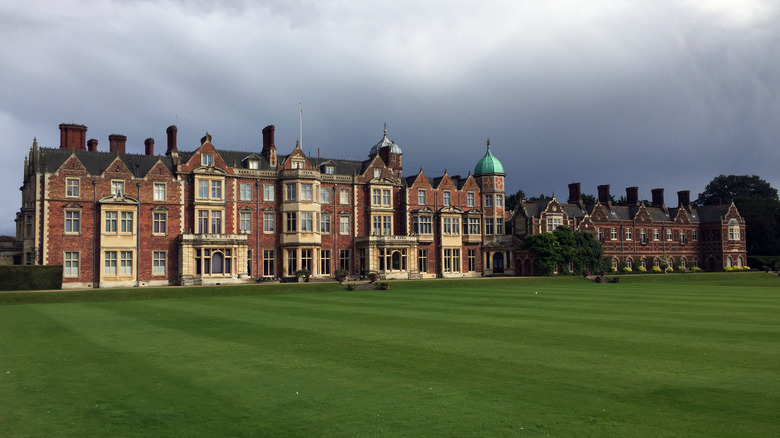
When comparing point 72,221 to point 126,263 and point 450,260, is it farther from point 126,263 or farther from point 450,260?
point 450,260

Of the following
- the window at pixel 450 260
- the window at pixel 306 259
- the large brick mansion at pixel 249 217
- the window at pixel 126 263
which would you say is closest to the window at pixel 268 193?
the large brick mansion at pixel 249 217

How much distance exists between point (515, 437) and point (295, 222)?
168 feet

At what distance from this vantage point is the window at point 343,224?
2491 inches

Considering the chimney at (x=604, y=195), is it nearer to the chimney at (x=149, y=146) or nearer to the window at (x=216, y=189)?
the window at (x=216, y=189)

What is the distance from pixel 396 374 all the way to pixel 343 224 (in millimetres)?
49844

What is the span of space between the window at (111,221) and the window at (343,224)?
20.3 meters

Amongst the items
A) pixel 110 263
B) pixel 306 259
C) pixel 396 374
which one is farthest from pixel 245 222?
pixel 396 374

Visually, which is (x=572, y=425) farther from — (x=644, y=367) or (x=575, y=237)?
(x=575, y=237)

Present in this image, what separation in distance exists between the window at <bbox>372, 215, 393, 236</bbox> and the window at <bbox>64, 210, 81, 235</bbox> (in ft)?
87.8

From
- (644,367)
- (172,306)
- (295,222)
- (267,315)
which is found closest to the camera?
(644,367)

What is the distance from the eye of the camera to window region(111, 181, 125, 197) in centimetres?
5306

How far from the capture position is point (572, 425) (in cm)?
1001

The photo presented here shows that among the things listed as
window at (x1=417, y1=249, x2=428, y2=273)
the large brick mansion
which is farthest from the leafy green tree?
window at (x1=417, y1=249, x2=428, y2=273)

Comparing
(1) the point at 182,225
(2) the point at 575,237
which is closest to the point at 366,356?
(1) the point at 182,225
